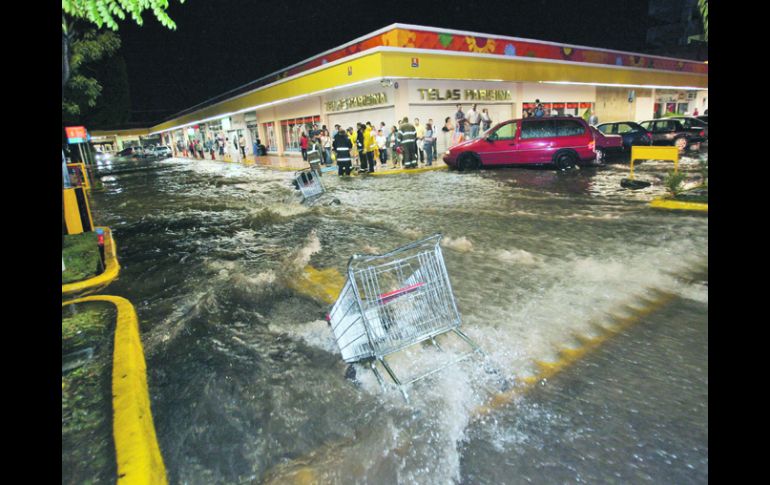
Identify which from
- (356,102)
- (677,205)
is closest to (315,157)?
(356,102)

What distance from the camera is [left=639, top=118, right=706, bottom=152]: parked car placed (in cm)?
1644

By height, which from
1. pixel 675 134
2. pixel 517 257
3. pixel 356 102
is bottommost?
pixel 517 257

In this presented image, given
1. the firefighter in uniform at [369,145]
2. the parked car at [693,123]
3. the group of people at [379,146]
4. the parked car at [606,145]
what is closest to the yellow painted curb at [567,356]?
the parked car at [606,145]

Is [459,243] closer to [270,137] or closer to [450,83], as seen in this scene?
[450,83]

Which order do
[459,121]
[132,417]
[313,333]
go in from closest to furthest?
1. [132,417]
2. [313,333]
3. [459,121]

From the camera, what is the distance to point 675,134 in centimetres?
1641

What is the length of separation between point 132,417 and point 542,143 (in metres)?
13.8

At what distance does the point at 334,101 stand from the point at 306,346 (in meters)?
22.7

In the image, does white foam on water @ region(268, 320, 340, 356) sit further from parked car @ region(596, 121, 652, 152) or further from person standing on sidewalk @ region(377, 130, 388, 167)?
parked car @ region(596, 121, 652, 152)
